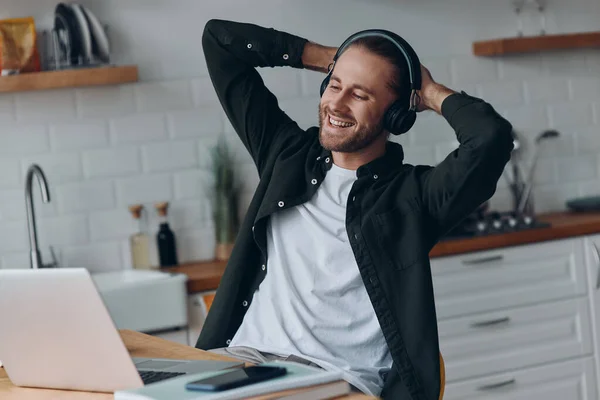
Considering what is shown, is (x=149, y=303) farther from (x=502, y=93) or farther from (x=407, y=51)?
(x=502, y=93)

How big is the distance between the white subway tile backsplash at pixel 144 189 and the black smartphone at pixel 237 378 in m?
2.43

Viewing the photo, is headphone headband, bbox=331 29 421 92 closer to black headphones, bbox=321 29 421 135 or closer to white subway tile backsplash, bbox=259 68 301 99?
black headphones, bbox=321 29 421 135

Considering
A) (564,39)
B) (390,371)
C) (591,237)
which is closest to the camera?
(390,371)

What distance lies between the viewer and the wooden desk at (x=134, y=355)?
5.53 feet

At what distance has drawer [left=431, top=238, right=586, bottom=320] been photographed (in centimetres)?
384

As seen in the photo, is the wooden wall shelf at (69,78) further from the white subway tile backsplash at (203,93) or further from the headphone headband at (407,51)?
the headphone headband at (407,51)

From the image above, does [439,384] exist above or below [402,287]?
below

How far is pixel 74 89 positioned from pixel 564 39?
2254mm

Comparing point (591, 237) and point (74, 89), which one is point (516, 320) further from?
point (74, 89)

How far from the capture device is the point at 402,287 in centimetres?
228

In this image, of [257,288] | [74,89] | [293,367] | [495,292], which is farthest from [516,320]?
[293,367]

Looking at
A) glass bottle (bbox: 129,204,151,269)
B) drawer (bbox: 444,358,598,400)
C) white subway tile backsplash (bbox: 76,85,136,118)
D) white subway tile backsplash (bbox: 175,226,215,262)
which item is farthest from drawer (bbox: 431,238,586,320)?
white subway tile backsplash (bbox: 76,85,136,118)

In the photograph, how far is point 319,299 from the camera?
2.32m

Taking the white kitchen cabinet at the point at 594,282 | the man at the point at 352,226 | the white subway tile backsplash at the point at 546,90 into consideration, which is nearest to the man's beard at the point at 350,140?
the man at the point at 352,226
